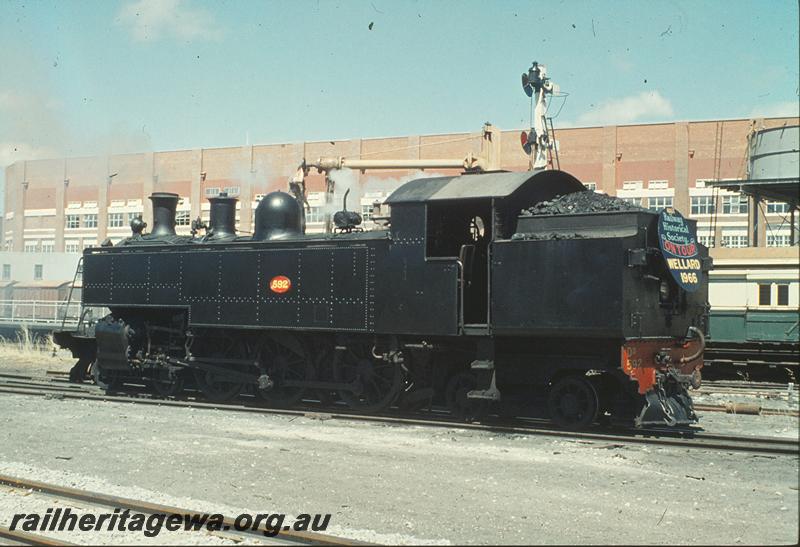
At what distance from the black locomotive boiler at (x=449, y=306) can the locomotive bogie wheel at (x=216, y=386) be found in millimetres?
28

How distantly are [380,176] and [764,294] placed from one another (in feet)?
90.5

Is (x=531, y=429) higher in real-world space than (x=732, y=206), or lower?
lower

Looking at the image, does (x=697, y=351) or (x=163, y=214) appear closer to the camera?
(x=697, y=351)

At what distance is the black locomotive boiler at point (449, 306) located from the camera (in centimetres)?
1078

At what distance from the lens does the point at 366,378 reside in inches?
508

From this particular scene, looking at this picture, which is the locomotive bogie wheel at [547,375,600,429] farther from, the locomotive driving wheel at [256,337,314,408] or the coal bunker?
the locomotive driving wheel at [256,337,314,408]

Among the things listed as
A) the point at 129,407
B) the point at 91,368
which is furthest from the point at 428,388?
the point at 91,368

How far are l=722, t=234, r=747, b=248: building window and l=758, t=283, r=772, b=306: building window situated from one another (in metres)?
28.1

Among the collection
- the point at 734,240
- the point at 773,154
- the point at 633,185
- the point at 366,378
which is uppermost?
the point at 633,185

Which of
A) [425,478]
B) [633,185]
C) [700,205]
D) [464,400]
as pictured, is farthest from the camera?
[633,185]

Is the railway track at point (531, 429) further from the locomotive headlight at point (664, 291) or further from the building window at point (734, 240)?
the building window at point (734, 240)

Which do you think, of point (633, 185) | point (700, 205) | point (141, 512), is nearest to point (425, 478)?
point (141, 512)

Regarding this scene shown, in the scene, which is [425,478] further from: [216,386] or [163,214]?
[163,214]

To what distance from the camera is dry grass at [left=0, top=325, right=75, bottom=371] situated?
74.9 feet
